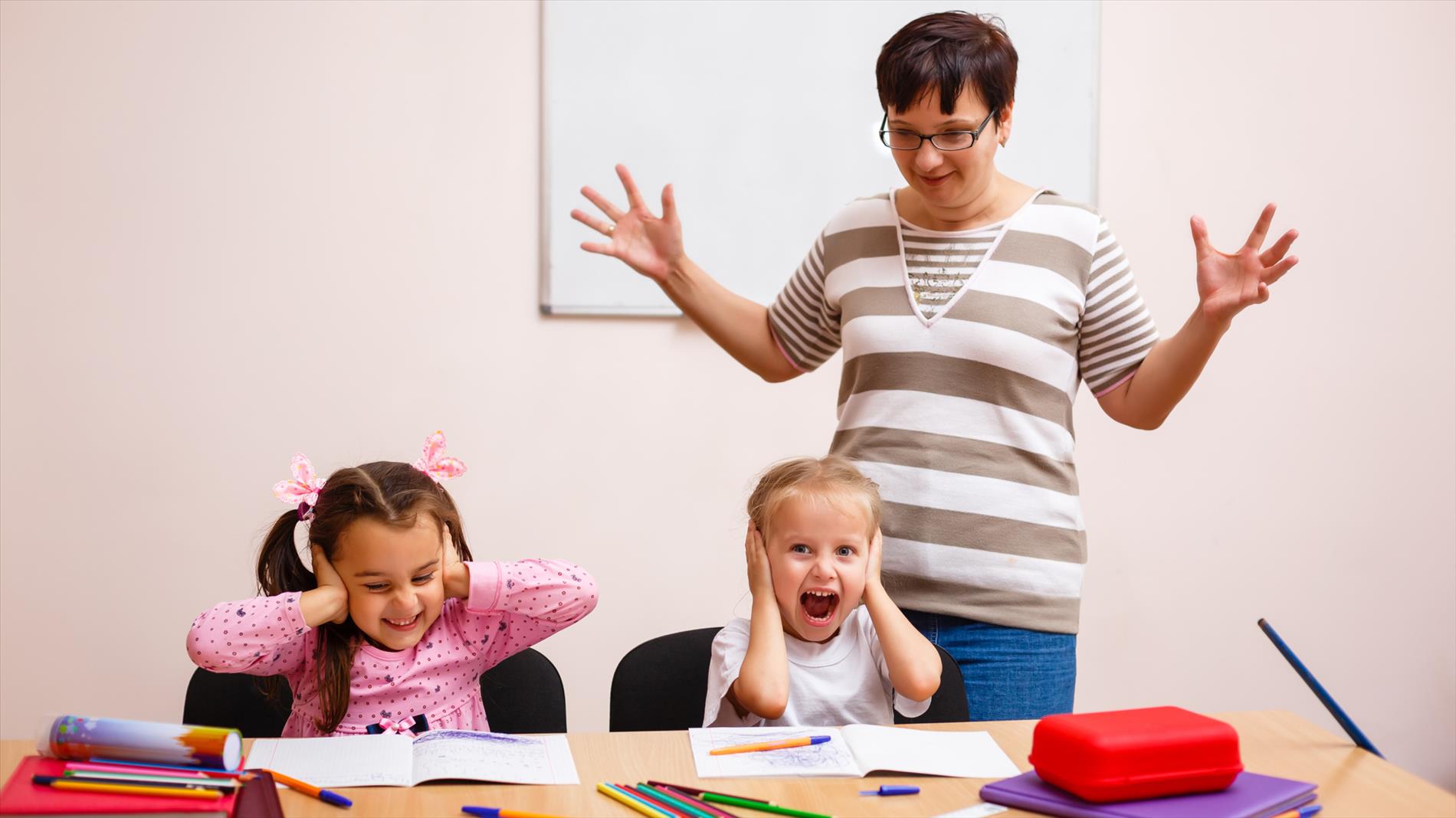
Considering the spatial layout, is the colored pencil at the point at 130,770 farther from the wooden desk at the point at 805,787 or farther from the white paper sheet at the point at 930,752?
the white paper sheet at the point at 930,752

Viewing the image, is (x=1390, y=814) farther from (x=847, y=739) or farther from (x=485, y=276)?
(x=485, y=276)

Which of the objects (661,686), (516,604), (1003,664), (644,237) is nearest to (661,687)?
(661,686)

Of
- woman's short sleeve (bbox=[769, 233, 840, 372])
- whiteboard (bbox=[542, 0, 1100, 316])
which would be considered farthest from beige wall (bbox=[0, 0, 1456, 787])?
woman's short sleeve (bbox=[769, 233, 840, 372])

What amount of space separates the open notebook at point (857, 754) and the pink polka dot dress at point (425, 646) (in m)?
0.36

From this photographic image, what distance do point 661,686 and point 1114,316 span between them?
0.84 metres

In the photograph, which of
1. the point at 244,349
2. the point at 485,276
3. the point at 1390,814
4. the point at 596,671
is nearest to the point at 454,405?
→ the point at 485,276

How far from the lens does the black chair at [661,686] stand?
1.75m

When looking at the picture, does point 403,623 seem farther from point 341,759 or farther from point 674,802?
point 674,802

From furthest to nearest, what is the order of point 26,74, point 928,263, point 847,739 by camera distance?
point 26,74 < point 928,263 < point 847,739

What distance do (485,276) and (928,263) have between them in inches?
51.2

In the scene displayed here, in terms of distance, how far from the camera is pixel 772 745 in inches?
54.9

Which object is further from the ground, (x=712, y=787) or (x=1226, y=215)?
(x=1226, y=215)

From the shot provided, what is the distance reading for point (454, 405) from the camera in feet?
9.02

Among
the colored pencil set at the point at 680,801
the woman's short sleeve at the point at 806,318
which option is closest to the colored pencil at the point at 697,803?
the colored pencil set at the point at 680,801
